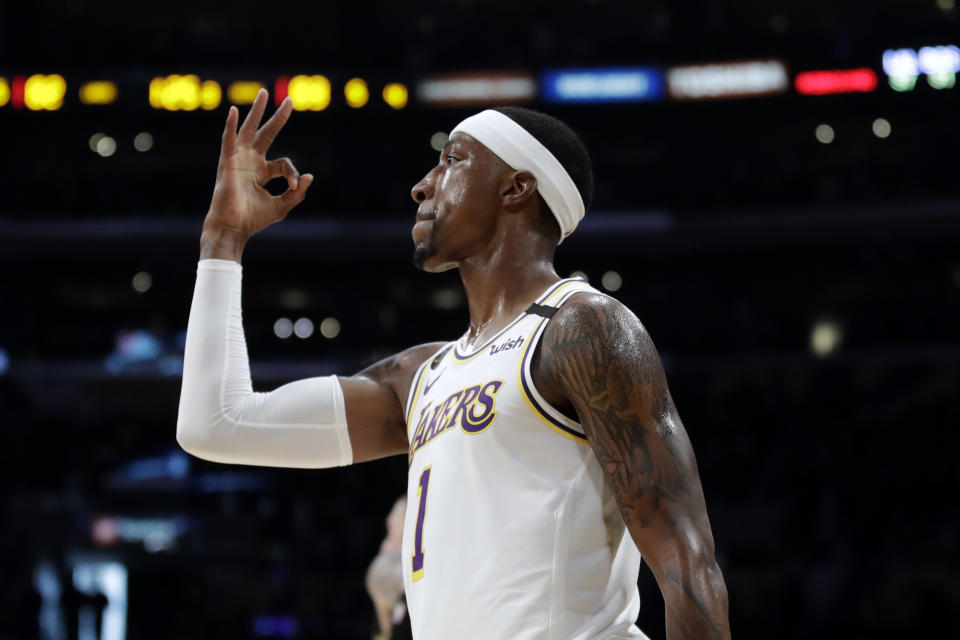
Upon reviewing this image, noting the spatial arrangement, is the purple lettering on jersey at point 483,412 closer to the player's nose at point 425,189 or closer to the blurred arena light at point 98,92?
the player's nose at point 425,189

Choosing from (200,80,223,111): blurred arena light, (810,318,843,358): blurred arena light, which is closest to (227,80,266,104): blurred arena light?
(200,80,223,111): blurred arena light

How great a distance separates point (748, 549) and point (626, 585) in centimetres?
1502

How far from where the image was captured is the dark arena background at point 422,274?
1741 centimetres

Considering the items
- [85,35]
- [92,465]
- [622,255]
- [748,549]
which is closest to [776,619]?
[748,549]

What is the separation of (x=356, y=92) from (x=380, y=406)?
18.4m

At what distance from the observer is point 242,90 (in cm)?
2081

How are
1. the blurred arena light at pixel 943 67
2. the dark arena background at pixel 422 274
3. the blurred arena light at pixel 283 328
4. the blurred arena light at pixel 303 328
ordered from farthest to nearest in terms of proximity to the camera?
the blurred arena light at pixel 303 328
the blurred arena light at pixel 283 328
the blurred arena light at pixel 943 67
the dark arena background at pixel 422 274

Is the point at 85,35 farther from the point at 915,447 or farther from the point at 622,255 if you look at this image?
the point at 915,447

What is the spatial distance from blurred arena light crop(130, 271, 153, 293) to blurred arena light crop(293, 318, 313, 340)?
10.2 ft

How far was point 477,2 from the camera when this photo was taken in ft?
82.5

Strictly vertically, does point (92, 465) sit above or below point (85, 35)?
below

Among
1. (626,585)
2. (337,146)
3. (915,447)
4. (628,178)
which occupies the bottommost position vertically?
(626,585)

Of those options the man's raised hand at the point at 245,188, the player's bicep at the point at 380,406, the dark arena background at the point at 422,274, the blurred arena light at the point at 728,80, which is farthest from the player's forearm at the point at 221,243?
the blurred arena light at the point at 728,80

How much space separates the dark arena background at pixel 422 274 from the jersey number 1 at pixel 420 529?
44.6ft
